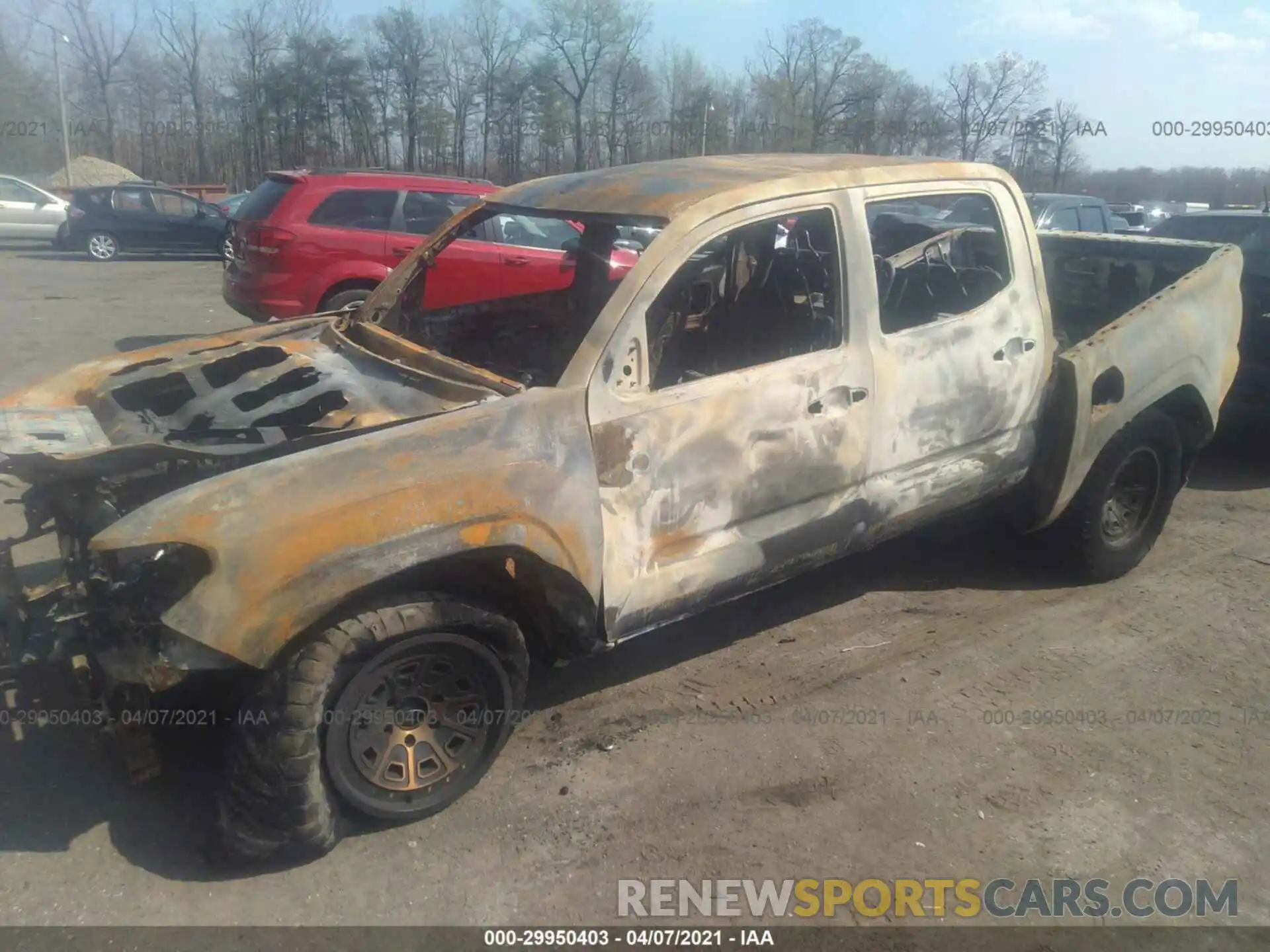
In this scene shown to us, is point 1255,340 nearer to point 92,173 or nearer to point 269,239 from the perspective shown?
point 269,239

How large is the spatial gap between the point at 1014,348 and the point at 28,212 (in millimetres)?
23482

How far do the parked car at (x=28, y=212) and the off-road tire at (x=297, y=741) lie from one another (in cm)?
2284

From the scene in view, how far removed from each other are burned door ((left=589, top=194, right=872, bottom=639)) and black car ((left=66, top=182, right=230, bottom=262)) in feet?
61.1

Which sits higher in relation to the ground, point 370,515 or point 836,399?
point 836,399

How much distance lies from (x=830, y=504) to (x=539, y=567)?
1.29m

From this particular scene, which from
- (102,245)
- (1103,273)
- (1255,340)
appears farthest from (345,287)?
(102,245)

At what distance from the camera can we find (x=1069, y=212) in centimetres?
1286

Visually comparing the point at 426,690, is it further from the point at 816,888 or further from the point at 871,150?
the point at 871,150

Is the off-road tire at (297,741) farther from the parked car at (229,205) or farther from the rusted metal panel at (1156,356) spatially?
the parked car at (229,205)

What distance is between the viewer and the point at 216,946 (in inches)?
105

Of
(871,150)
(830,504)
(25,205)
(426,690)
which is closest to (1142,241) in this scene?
(830,504)

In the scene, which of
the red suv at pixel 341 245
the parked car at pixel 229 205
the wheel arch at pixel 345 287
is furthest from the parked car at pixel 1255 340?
the parked car at pixel 229 205

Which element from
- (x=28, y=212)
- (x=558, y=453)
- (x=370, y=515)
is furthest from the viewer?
(x=28, y=212)

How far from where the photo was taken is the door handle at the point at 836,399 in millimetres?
3713
